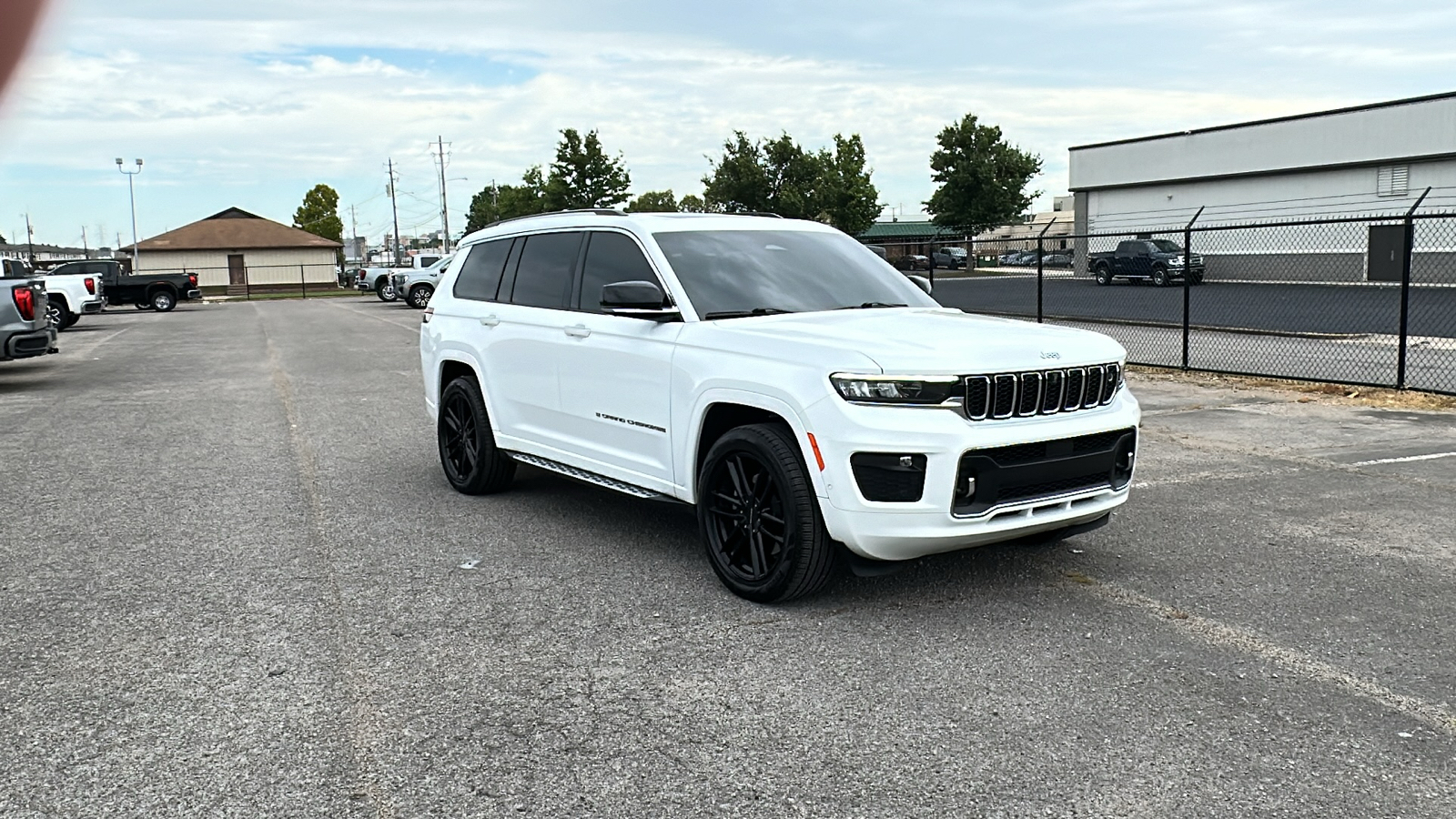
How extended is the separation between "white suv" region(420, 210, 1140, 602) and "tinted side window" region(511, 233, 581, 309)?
0.02 m

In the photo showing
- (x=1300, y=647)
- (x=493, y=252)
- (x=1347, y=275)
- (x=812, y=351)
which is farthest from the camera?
(x=1347, y=275)

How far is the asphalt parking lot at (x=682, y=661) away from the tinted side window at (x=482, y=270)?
4.36 ft

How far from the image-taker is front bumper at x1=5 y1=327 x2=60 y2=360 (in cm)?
1523

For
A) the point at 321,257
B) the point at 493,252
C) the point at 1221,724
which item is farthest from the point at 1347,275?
the point at 321,257

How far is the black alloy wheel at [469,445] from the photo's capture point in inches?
299

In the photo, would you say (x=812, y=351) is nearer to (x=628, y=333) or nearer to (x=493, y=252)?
(x=628, y=333)

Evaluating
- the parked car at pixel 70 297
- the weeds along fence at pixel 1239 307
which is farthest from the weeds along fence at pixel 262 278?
the weeds along fence at pixel 1239 307

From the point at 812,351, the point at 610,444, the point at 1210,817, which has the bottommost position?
the point at 1210,817

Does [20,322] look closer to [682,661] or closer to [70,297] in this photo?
[682,661]

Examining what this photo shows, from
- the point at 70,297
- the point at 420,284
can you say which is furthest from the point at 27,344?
the point at 420,284

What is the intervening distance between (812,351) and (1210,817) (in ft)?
7.99

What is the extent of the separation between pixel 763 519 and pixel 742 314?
1188mm

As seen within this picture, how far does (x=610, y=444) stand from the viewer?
6406 millimetres

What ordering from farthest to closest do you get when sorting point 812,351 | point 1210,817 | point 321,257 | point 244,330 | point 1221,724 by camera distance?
point 321,257
point 244,330
point 812,351
point 1221,724
point 1210,817
